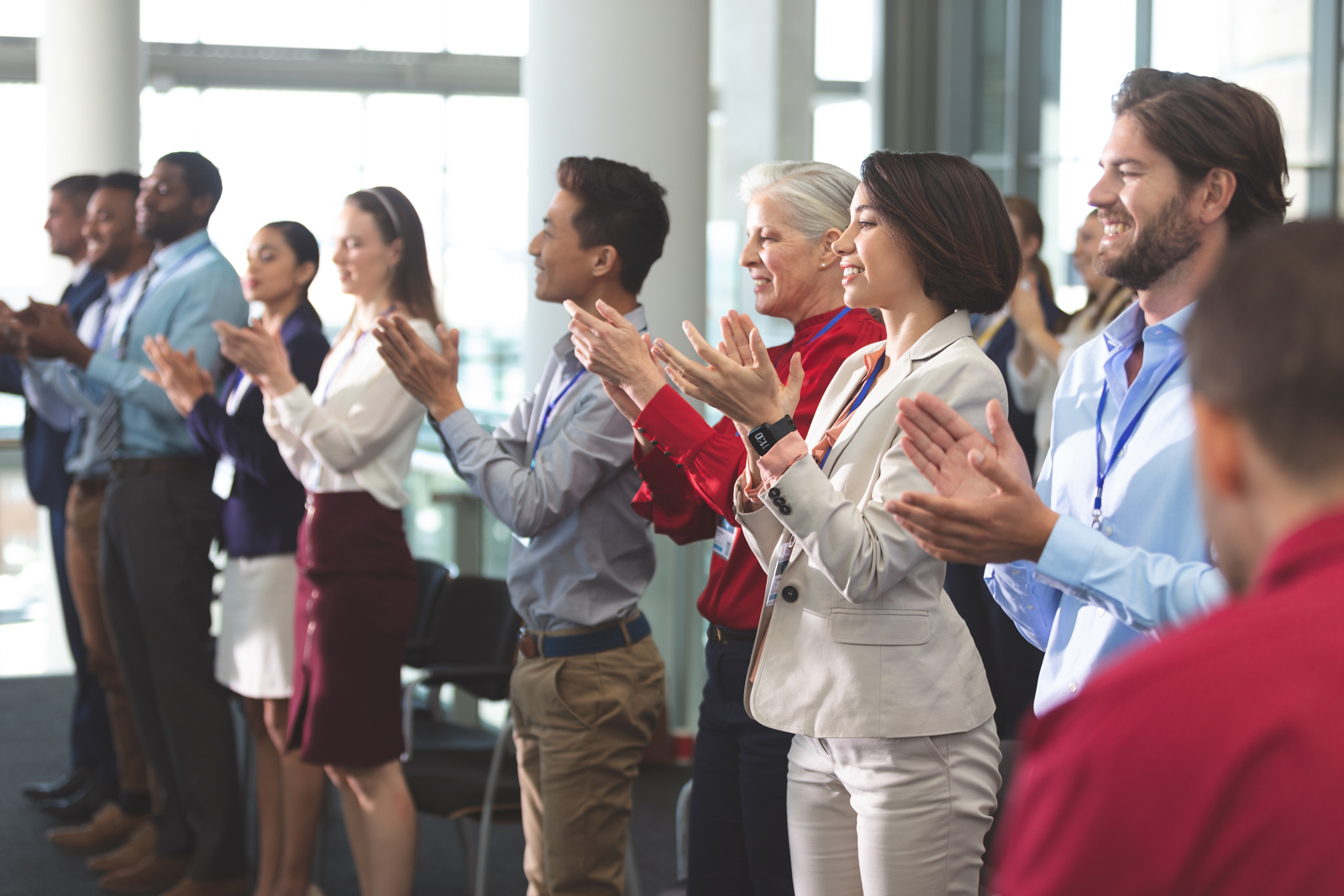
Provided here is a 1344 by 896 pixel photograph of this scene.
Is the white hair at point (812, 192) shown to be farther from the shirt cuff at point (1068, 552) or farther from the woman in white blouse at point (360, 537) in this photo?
the woman in white blouse at point (360, 537)

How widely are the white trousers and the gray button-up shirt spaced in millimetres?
780

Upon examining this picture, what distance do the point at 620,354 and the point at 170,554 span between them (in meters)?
2.01

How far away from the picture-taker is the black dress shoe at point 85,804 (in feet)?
13.9

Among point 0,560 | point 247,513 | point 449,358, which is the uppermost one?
point 449,358

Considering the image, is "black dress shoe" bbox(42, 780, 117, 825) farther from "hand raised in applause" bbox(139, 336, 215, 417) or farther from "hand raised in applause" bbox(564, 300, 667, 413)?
"hand raised in applause" bbox(564, 300, 667, 413)

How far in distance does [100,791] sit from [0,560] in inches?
124

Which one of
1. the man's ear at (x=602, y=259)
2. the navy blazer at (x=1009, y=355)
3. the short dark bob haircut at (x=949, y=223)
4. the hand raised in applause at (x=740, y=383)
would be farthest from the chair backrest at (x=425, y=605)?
the short dark bob haircut at (x=949, y=223)

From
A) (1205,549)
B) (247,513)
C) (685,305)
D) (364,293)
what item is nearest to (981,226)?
(1205,549)

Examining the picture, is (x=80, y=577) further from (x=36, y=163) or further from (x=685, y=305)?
(x=36, y=163)

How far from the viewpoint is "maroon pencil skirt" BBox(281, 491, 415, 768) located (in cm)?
281

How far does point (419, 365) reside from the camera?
2.43m

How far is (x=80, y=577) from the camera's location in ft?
13.6

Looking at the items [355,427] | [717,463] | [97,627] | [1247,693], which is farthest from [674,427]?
[97,627]

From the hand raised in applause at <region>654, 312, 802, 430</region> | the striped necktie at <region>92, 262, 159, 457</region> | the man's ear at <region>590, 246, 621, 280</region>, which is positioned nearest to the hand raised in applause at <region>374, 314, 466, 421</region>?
the man's ear at <region>590, 246, 621, 280</region>
